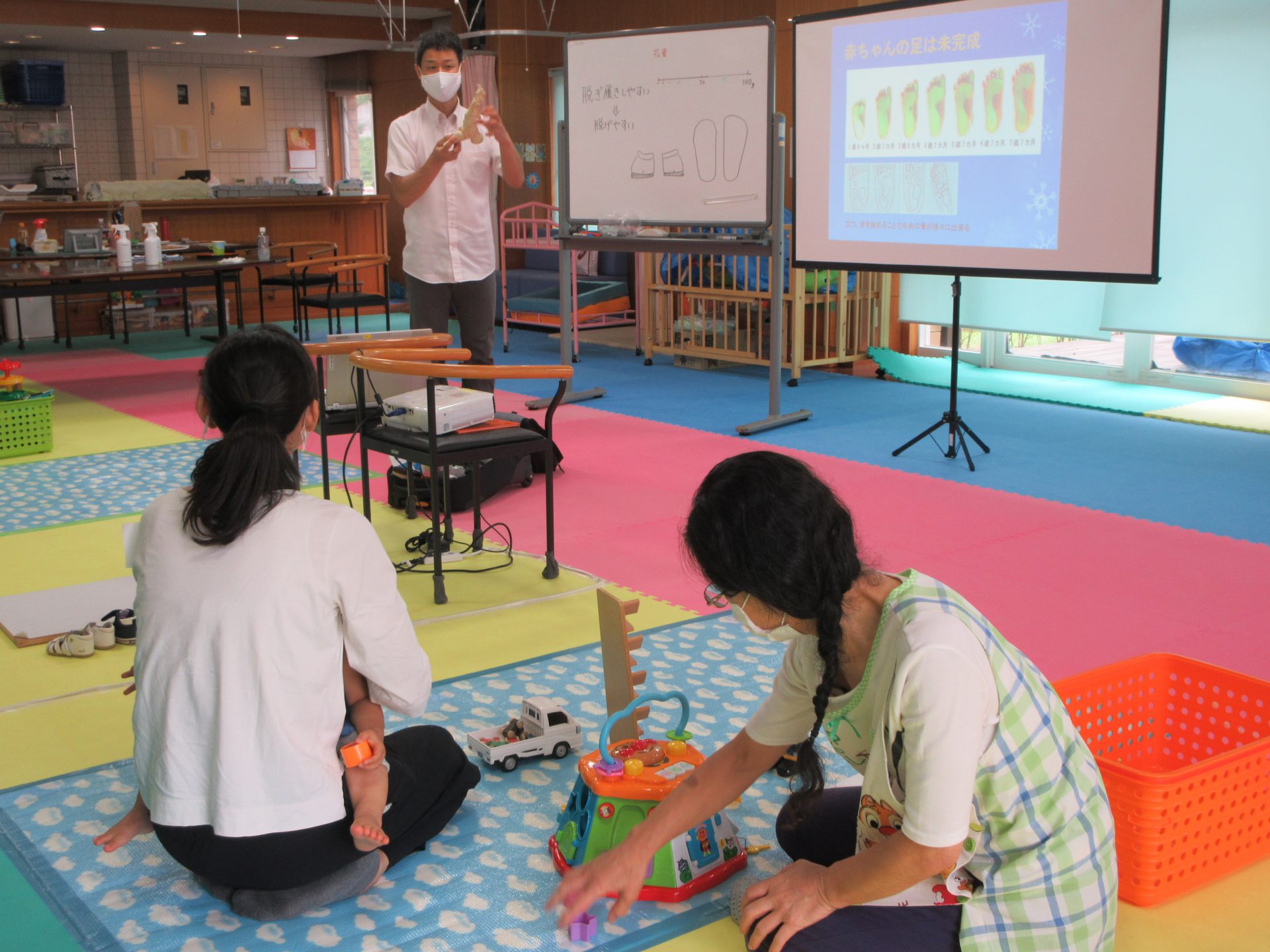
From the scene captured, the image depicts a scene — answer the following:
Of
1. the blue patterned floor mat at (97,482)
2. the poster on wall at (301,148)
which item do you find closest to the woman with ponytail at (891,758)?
the blue patterned floor mat at (97,482)

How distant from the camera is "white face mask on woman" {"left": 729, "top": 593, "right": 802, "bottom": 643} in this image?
1.41 meters

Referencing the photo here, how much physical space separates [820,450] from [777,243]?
0.98 m

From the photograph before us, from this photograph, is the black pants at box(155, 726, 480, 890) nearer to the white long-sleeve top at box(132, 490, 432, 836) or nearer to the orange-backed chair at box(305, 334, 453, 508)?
the white long-sleeve top at box(132, 490, 432, 836)

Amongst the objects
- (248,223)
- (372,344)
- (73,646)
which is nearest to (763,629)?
(73,646)

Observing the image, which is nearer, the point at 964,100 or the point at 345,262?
the point at 964,100

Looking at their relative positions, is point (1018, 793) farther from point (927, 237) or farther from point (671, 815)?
point (927, 237)

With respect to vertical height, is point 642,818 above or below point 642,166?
below

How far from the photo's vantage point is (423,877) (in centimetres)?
198

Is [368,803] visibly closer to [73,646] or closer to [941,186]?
[73,646]

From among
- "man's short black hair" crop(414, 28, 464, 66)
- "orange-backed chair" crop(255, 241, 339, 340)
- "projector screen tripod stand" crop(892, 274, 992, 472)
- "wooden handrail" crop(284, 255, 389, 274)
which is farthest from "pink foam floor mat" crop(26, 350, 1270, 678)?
"orange-backed chair" crop(255, 241, 339, 340)

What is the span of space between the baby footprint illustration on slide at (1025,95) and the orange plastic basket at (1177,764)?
9.01 ft

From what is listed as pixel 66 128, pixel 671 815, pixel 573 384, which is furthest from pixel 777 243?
pixel 66 128

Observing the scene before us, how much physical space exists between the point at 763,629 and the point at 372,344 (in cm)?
227

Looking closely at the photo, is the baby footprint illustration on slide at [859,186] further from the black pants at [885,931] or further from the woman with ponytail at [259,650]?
the black pants at [885,931]
